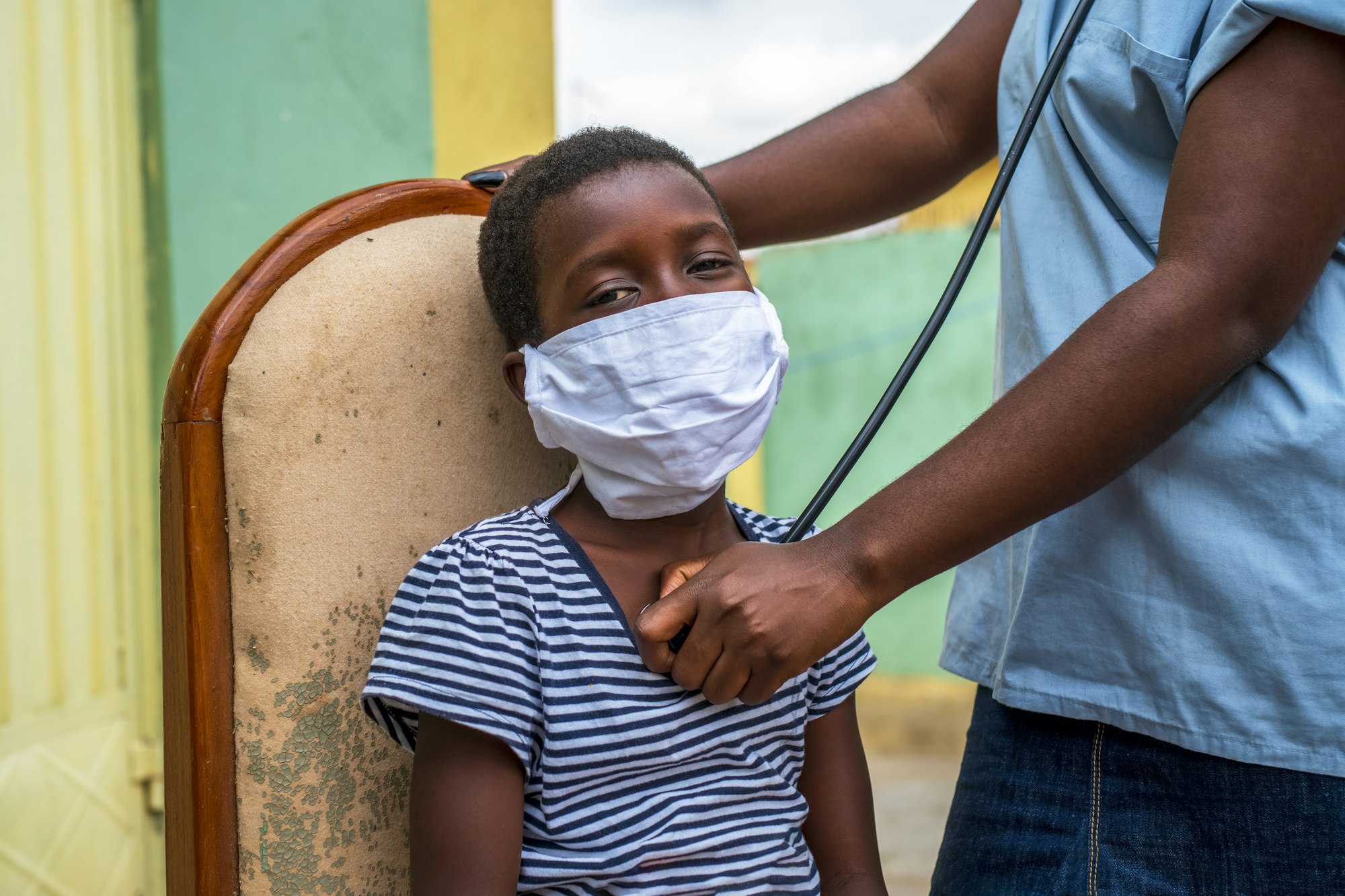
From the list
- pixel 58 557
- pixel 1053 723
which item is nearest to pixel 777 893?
pixel 1053 723

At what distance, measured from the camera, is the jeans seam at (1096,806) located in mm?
1135

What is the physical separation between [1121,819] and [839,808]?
0.94 ft

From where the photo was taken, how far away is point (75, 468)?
8.48 ft

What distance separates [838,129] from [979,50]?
0.20m

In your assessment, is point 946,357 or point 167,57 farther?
point 946,357

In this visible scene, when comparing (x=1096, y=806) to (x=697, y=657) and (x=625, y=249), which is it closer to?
(x=697, y=657)

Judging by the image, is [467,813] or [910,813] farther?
[910,813]

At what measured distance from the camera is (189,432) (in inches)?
39.9

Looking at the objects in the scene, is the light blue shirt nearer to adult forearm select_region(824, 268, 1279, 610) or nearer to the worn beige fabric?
adult forearm select_region(824, 268, 1279, 610)

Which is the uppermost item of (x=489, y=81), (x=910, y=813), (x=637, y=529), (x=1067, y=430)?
(x=489, y=81)

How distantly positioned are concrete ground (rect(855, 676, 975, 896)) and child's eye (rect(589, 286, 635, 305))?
371cm

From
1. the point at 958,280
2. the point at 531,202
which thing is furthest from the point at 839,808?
the point at 531,202

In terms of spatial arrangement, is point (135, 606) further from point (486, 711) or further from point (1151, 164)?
point (1151, 164)

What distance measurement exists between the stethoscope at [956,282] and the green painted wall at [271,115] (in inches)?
81.6
